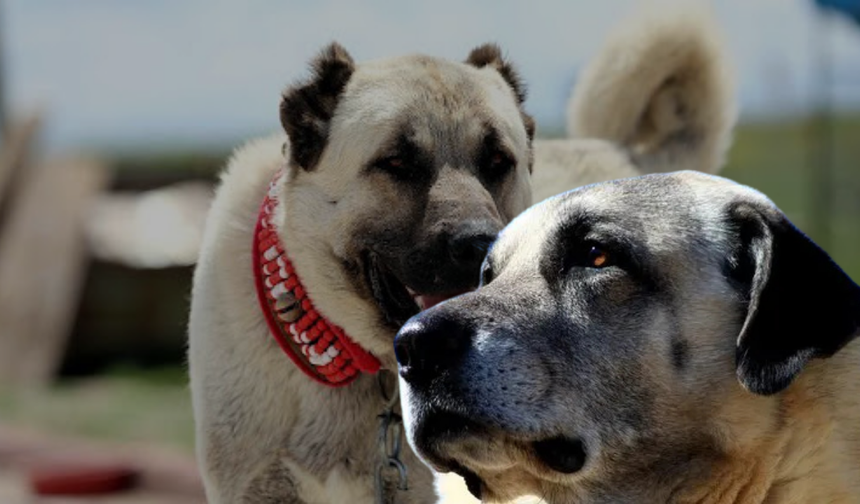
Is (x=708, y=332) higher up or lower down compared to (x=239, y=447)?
higher up

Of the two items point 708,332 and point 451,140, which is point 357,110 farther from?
point 708,332

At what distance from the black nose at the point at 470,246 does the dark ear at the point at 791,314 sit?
1.05 metres

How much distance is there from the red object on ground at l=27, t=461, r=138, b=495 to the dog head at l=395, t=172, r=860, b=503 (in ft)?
14.0

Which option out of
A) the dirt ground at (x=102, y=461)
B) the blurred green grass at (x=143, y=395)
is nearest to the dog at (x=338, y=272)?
the blurred green grass at (x=143, y=395)

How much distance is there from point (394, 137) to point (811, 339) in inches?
62.1

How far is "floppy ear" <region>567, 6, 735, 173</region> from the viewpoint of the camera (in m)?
5.05

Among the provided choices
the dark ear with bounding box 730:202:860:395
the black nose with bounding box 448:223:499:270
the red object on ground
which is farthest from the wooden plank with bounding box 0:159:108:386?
the dark ear with bounding box 730:202:860:395

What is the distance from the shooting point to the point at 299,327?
12.7ft

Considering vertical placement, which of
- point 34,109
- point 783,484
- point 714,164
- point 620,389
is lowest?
point 34,109

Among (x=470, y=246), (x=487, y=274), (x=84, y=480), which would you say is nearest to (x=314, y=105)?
(x=470, y=246)

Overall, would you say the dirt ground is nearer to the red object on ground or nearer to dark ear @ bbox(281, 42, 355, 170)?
the red object on ground


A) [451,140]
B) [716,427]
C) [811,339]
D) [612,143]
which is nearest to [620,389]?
[716,427]

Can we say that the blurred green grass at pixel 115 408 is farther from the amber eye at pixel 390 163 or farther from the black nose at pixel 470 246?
the black nose at pixel 470 246

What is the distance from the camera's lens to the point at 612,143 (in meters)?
5.11
